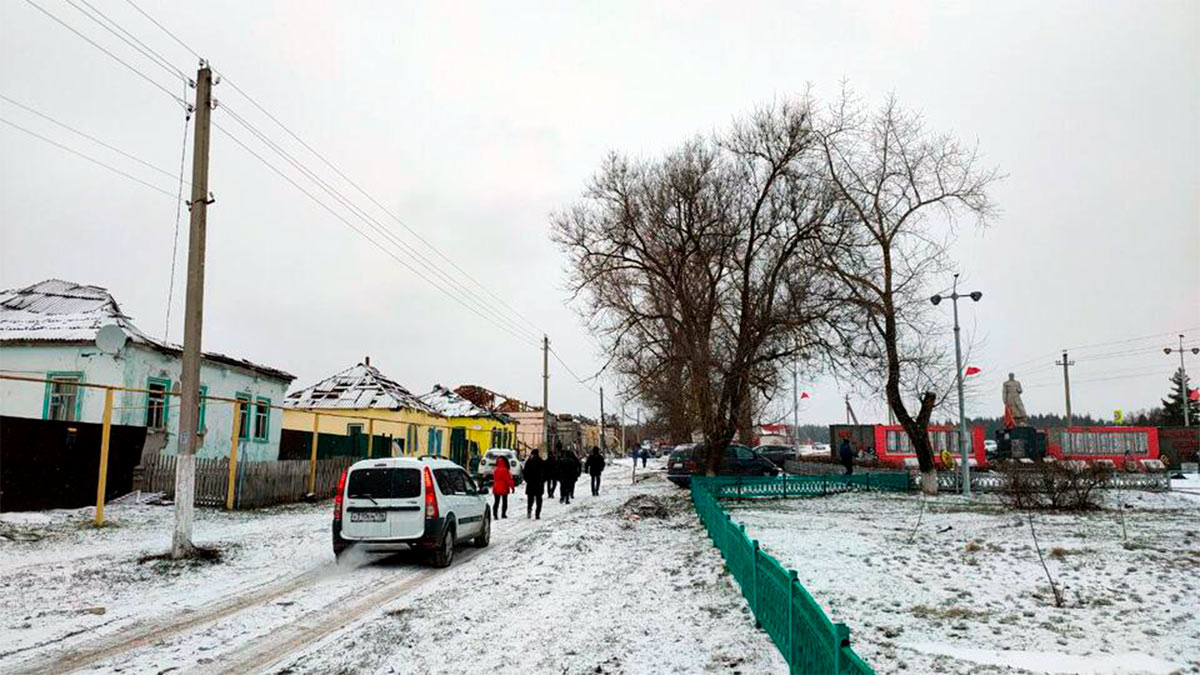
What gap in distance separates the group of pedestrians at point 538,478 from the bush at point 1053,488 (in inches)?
468

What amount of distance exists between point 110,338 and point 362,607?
50.8 feet

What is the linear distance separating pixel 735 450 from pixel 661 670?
77.6 feet

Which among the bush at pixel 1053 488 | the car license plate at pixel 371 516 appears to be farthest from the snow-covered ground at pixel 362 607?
the bush at pixel 1053 488

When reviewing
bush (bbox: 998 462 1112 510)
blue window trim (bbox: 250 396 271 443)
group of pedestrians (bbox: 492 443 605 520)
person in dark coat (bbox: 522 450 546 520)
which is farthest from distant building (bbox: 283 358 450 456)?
bush (bbox: 998 462 1112 510)

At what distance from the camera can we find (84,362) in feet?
69.5

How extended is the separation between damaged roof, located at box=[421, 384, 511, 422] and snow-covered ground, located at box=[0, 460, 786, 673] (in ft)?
122

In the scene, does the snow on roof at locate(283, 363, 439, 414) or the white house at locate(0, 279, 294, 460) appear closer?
the white house at locate(0, 279, 294, 460)

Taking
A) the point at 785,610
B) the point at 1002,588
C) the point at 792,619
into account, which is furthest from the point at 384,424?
the point at 792,619

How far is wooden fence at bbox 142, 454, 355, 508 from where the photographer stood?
60.7ft

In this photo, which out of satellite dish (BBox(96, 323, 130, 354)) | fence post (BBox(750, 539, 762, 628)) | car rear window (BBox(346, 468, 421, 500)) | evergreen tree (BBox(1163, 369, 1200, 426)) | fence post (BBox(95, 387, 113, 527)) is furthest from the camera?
evergreen tree (BBox(1163, 369, 1200, 426))

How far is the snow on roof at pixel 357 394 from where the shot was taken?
4159 centimetres

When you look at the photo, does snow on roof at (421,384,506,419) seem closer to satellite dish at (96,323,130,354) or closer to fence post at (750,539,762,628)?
satellite dish at (96,323,130,354)

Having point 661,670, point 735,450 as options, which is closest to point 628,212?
point 735,450

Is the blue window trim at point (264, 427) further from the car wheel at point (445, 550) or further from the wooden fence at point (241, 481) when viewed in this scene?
the car wheel at point (445, 550)
